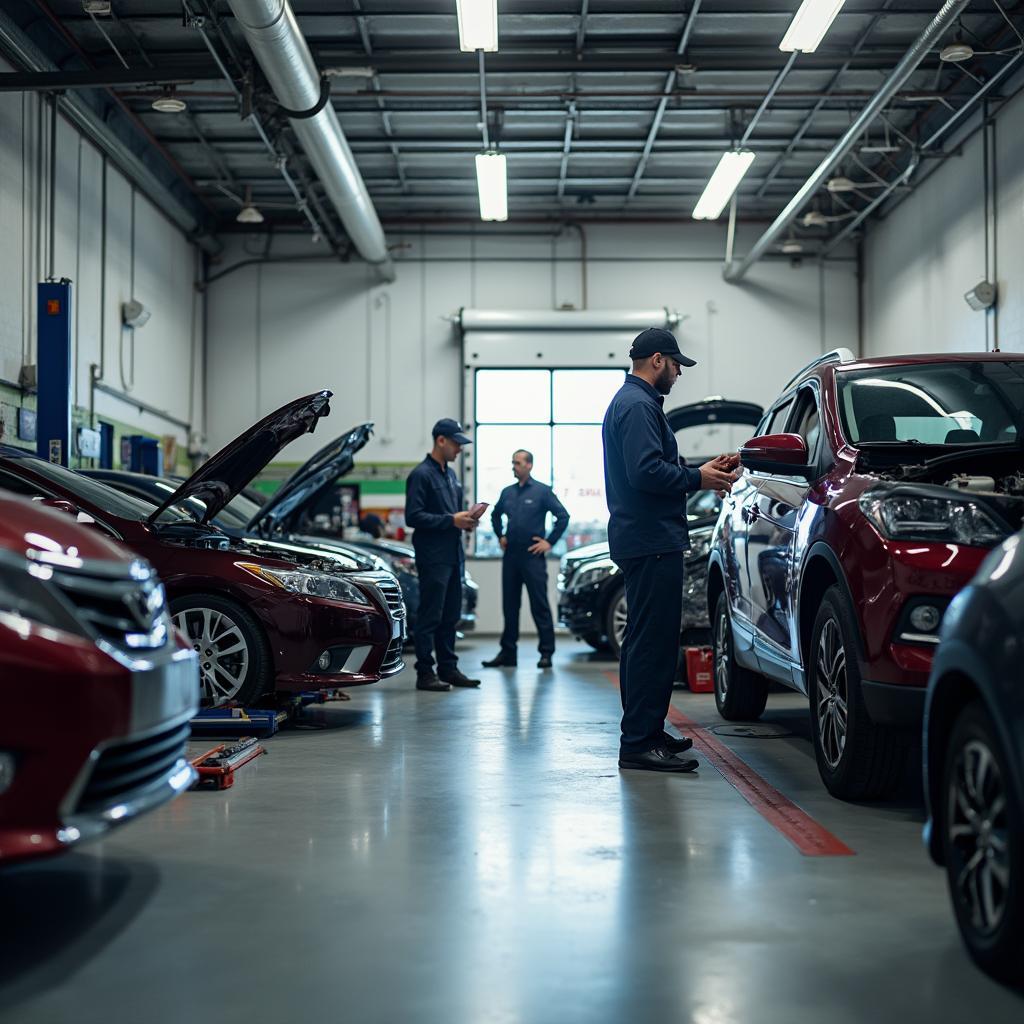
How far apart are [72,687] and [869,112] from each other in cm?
1069

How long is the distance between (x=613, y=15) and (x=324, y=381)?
749cm

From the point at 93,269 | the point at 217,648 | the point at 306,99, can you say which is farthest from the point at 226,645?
the point at 93,269

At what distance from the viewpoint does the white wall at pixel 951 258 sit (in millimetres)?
11930

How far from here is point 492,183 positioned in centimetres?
1289

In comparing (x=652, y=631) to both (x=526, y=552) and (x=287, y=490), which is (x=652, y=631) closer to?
(x=287, y=490)

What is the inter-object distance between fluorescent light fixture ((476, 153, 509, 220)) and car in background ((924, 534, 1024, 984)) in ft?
33.1

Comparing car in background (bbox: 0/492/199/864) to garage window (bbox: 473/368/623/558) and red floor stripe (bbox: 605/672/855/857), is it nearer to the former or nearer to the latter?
red floor stripe (bbox: 605/672/855/857)

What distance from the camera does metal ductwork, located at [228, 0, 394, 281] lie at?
29.2 feet

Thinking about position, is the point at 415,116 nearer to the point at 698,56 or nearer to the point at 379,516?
the point at 698,56

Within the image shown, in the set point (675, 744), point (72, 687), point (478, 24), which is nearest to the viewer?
point (72, 687)

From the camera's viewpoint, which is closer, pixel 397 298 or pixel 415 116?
pixel 415 116

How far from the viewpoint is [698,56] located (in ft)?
38.3

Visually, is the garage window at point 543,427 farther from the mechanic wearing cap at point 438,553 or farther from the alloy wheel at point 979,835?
the alloy wheel at point 979,835

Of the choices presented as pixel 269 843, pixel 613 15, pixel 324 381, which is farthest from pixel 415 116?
pixel 269 843
